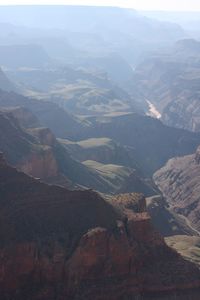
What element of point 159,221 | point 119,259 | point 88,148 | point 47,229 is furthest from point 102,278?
point 88,148

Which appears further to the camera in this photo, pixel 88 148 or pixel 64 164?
pixel 88 148

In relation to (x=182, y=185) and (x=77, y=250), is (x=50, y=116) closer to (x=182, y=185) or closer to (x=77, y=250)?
(x=182, y=185)

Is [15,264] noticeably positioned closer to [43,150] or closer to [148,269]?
[148,269]

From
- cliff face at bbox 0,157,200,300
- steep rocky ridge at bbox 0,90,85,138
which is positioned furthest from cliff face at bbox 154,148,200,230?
cliff face at bbox 0,157,200,300

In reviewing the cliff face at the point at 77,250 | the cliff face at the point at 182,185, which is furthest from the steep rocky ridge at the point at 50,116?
the cliff face at the point at 77,250

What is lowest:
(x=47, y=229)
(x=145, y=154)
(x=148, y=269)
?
(x=145, y=154)

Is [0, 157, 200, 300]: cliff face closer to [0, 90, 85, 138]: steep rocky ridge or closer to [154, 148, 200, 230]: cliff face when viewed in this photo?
[154, 148, 200, 230]: cliff face
